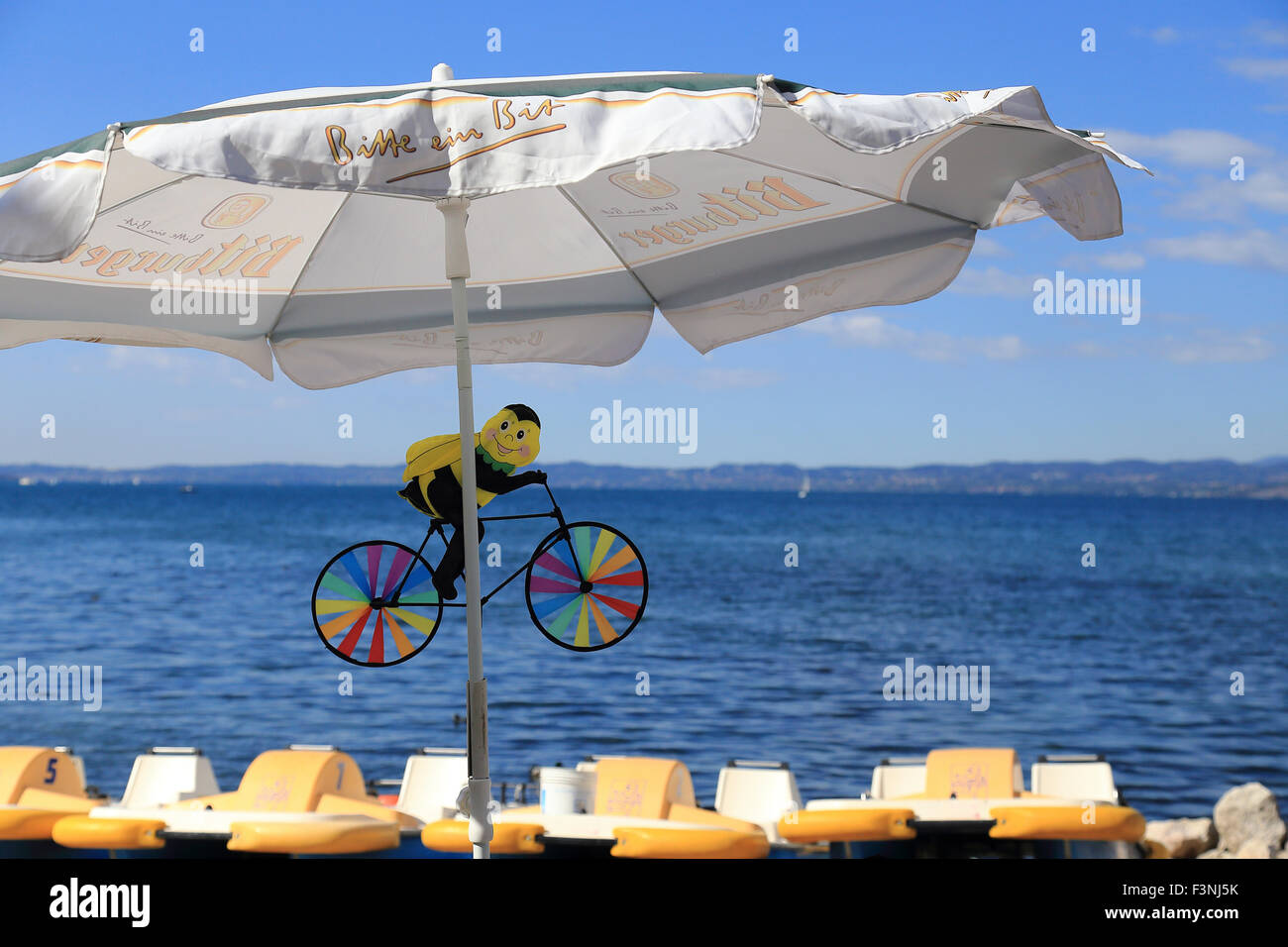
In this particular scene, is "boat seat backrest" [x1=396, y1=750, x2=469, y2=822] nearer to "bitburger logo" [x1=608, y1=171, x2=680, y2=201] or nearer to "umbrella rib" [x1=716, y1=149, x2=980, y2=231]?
"bitburger logo" [x1=608, y1=171, x2=680, y2=201]

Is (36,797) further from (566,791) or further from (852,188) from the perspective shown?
Result: (852,188)

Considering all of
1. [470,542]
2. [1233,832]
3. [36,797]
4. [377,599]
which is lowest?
[1233,832]

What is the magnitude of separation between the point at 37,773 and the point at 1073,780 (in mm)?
5183

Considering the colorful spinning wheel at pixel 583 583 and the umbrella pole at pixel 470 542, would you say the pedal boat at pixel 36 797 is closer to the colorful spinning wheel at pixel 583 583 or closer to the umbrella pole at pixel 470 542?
the colorful spinning wheel at pixel 583 583

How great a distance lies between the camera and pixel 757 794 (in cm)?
631

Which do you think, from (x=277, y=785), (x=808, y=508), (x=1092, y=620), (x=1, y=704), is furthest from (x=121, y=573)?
(x=808, y=508)

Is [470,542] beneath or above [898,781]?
above

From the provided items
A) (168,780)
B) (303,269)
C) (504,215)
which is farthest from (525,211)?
(168,780)

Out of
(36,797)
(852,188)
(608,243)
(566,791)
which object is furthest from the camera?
(36,797)

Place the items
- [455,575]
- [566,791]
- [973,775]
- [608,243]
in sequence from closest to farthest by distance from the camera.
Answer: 1. [455,575]
2. [608,243]
3. [566,791]
4. [973,775]

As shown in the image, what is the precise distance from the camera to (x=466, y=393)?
3830mm

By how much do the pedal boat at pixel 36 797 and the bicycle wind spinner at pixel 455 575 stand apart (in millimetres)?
2126

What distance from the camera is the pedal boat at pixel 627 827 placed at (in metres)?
5.27
